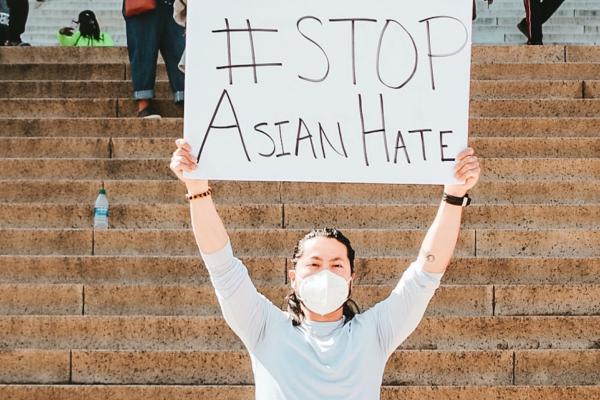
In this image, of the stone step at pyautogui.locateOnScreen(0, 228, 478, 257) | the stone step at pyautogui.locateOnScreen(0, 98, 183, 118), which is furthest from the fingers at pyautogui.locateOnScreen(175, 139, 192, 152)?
the stone step at pyautogui.locateOnScreen(0, 98, 183, 118)

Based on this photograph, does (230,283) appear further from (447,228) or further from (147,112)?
(147,112)

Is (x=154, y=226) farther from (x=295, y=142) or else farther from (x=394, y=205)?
(x=295, y=142)

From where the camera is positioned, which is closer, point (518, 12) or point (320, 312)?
point (320, 312)

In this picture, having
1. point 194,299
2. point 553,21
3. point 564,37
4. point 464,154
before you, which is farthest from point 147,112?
point 553,21

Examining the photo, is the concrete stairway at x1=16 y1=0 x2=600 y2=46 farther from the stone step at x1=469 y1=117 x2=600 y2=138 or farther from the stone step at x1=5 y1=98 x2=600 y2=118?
the stone step at x1=469 y1=117 x2=600 y2=138

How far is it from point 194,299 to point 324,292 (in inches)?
124

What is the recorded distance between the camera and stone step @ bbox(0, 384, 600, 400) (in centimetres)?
597

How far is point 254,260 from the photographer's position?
6.77 meters

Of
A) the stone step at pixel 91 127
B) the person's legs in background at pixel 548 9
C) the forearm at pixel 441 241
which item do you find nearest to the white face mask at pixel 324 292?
the forearm at pixel 441 241

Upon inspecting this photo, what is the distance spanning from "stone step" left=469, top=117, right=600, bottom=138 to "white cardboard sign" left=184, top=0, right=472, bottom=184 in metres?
4.42

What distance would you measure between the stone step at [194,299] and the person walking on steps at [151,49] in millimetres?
2396

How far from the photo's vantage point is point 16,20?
11.5 metres

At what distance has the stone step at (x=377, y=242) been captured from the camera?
7051 millimetres

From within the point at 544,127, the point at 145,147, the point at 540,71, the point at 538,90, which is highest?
the point at 540,71
